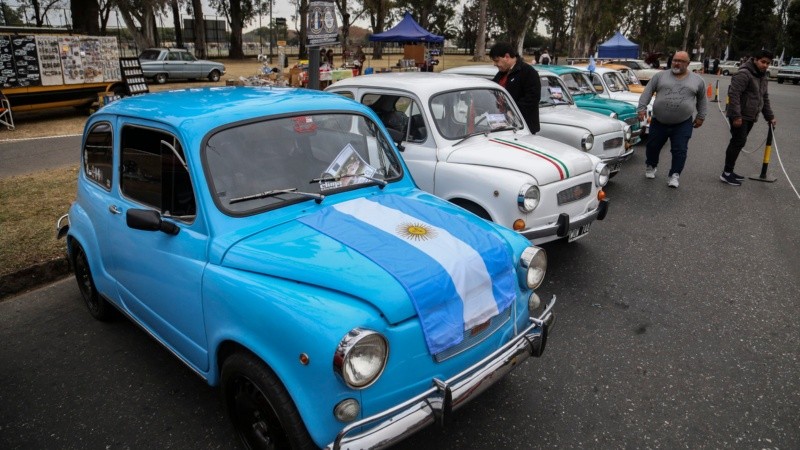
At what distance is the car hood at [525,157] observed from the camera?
477 centimetres

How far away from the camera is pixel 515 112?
6.09 m

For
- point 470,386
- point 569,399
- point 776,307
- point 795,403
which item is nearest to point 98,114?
point 470,386

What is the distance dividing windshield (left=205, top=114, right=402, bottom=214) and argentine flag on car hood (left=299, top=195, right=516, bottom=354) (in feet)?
0.76

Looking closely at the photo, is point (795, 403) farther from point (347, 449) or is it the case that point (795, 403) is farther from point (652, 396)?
point (347, 449)

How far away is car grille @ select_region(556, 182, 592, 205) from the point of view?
15.8 ft

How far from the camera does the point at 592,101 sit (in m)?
9.90

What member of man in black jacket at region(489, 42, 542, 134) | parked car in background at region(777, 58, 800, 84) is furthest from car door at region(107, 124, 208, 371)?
parked car in background at region(777, 58, 800, 84)

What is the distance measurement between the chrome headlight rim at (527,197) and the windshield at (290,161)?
1334 millimetres

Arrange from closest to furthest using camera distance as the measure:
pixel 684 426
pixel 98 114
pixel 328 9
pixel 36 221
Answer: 1. pixel 684 426
2. pixel 98 114
3. pixel 36 221
4. pixel 328 9

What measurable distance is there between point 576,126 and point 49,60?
12.8 metres

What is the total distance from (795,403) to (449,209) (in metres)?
2.42

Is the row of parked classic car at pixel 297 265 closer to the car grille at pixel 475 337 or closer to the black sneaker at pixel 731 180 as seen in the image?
the car grille at pixel 475 337

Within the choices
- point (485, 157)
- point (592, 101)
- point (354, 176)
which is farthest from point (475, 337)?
point (592, 101)

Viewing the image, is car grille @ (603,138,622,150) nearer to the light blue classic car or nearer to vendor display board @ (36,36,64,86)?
the light blue classic car
